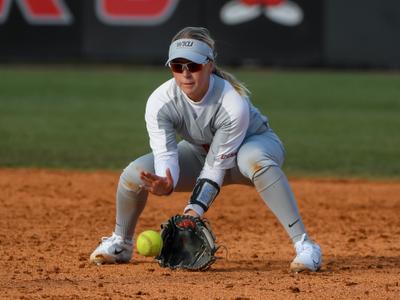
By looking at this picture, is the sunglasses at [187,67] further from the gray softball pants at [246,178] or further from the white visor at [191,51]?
the gray softball pants at [246,178]

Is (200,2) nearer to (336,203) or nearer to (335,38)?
(335,38)

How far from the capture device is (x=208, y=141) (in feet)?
18.1

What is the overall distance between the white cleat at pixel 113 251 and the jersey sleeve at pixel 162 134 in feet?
1.84

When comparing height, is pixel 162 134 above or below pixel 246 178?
above

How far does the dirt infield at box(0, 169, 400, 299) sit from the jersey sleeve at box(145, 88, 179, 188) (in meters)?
0.59

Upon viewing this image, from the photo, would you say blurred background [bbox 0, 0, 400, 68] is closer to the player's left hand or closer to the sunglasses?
the sunglasses

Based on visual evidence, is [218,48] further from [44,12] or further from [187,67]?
[187,67]

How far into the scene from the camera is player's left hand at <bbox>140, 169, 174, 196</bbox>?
5.11m

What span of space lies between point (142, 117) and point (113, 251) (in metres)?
8.37

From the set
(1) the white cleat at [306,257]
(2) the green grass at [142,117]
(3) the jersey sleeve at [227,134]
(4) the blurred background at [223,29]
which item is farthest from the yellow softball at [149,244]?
(4) the blurred background at [223,29]

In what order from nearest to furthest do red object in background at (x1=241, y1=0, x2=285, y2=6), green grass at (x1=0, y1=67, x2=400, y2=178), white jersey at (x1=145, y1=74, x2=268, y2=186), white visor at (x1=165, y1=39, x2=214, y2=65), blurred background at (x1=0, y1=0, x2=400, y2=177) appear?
white visor at (x1=165, y1=39, x2=214, y2=65)
white jersey at (x1=145, y1=74, x2=268, y2=186)
green grass at (x1=0, y1=67, x2=400, y2=178)
blurred background at (x1=0, y1=0, x2=400, y2=177)
red object in background at (x1=241, y1=0, x2=285, y2=6)

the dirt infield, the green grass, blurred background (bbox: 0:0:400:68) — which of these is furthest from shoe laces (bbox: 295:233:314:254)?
blurred background (bbox: 0:0:400:68)

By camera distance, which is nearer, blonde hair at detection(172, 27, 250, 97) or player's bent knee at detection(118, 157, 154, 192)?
blonde hair at detection(172, 27, 250, 97)

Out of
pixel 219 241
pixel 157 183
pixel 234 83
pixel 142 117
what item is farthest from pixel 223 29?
pixel 157 183
